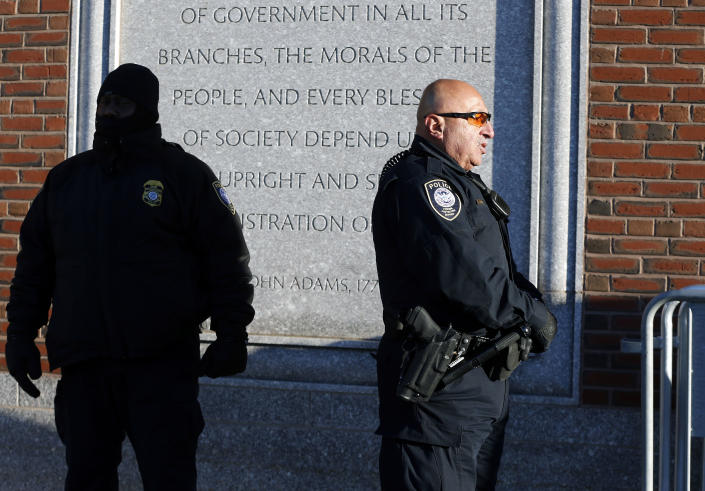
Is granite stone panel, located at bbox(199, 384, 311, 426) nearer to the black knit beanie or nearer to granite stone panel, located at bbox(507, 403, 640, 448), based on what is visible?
granite stone panel, located at bbox(507, 403, 640, 448)

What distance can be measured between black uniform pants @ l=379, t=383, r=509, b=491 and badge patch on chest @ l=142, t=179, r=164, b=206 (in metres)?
1.14

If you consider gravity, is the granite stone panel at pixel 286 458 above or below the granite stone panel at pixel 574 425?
below

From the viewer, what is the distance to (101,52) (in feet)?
14.2

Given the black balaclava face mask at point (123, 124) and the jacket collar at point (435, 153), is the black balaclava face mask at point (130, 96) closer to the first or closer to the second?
the black balaclava face mask at point (123, 124)

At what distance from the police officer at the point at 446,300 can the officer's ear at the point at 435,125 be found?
0.07 feet

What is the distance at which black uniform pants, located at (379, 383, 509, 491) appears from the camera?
243cm

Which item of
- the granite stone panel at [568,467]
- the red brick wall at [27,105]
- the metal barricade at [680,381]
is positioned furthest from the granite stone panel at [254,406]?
the metal barricade at [680,381]

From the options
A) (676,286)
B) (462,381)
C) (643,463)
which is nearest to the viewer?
(462,381)

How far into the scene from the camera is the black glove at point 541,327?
98.5 inches

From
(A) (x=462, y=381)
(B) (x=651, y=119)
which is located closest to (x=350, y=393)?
(A) (x=462, y=381)

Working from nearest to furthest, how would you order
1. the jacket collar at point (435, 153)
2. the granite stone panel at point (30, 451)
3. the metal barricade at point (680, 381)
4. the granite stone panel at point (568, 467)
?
the jacket collar at point (435, 153), the metal barricade at point (680, 381), the granite stone panel at point (568, 467), the granite stone panel at point (30, 451)

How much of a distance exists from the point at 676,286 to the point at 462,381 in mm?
1772

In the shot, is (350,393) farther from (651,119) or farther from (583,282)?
(651,119)

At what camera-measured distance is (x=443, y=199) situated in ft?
8.07
